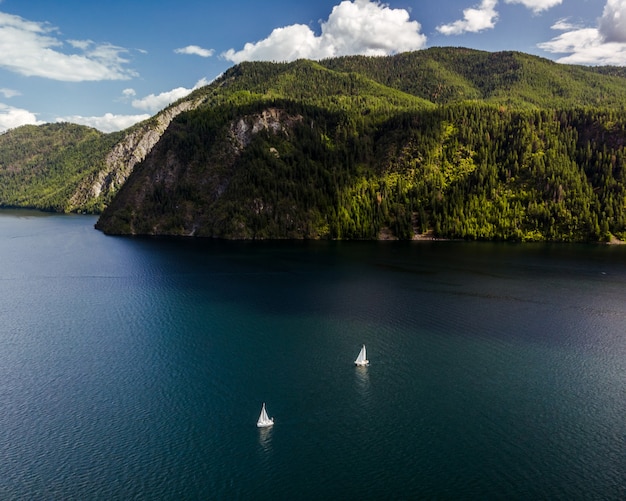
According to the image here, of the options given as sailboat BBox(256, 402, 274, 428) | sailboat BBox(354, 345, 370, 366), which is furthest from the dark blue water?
sailboat BBox(354, 345, 370, 366)

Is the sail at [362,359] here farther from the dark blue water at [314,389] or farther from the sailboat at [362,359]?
the dark blue water at [314,389]

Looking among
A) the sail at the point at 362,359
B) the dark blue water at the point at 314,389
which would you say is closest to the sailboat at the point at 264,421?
the dark blue water at the point at 314,389

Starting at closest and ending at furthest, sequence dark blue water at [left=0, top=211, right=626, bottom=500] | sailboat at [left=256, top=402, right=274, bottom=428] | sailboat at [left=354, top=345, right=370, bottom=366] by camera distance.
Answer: dark blue water at [left=0, top=211, right=626, bottom=500]
sailboat at [left=256, top=402, right=274, bottom=428]
sailboat at [left=354, top=345, right=370, bottom=366]

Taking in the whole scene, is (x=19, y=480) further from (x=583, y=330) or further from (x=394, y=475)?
(x=583, y=330)

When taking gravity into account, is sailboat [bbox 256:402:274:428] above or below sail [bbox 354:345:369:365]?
below

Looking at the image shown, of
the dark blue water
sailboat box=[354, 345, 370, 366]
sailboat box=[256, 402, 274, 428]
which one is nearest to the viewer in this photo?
the dark blue water

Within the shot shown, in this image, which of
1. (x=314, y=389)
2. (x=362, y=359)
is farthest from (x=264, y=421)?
(x=362, y=359)

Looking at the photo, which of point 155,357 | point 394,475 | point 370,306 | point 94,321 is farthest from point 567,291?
point 94,321

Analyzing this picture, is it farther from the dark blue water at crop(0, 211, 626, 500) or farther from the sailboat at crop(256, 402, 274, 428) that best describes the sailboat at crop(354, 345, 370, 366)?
the sailboat at crop(256, 402, 274, 428)
